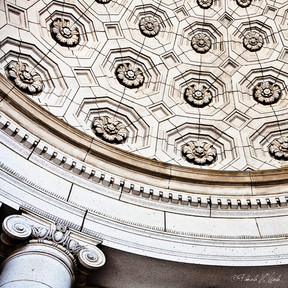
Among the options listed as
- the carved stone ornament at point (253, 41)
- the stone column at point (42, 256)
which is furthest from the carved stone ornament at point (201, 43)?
the stone column at point (42, 256)

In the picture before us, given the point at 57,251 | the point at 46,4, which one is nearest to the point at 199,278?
the point at 57,251

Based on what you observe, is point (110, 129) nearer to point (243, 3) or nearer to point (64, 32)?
point (64, 32)

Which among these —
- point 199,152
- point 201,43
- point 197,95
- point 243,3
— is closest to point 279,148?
point 199,152

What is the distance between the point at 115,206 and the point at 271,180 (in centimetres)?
339

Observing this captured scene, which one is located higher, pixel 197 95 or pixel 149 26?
pixel 149 26

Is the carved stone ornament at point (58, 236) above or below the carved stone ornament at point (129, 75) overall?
below

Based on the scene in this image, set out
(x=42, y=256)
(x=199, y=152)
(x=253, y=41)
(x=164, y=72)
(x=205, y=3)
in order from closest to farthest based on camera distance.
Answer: (x=42, y=256) < (x=199, y=152) < (x=164, y=72) < (x=253, y=41) < (x=205, y=3)

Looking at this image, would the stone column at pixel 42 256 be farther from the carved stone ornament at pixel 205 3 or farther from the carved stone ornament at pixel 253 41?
the carved stone ornament at pixel 205 3

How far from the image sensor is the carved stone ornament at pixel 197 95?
13.3 m

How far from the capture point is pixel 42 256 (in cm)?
758

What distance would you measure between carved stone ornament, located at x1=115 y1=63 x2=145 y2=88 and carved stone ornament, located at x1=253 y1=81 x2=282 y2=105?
3.16 m

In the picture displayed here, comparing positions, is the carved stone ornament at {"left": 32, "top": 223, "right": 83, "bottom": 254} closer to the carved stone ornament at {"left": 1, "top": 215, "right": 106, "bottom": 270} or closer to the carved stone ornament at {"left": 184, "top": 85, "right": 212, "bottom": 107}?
the carved stone ornament at {"left": 1, "top": 215, "right": 106, "bottom": 270}

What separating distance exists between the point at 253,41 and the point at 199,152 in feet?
14.0

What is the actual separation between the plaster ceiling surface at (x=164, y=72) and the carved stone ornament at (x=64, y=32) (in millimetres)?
28
